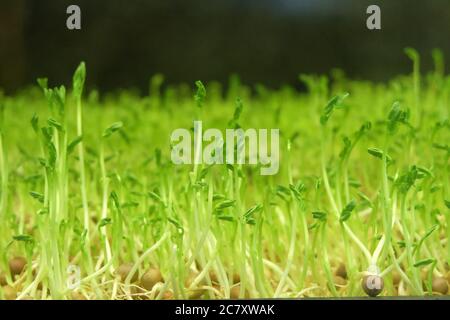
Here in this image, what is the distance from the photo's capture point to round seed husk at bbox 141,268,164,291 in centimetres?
98

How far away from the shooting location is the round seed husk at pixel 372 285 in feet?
3.02

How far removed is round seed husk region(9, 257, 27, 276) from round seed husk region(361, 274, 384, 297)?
55 cm

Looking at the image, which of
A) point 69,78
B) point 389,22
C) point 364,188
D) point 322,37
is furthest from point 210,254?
point 322,37

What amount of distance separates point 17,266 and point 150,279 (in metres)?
0.25

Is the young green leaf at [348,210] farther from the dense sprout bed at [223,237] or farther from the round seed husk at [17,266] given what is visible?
the round seed husk at [17,266]

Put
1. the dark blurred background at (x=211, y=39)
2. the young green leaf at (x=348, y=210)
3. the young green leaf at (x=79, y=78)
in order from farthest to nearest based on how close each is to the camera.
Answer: the dark blurred background at (x=211, y=39) < the young green leaf at (x=79, y=78) < the young green leaf at (x=348, y=210)

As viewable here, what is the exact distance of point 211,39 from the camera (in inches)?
123

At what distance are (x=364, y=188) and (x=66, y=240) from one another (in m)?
0.68

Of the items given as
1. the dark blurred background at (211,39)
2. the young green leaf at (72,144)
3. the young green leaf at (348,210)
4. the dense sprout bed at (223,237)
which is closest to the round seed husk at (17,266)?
the dense sprout bed at (223,237)

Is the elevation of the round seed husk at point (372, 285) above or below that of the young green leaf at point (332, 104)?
below

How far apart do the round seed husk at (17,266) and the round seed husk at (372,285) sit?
21.6 inches

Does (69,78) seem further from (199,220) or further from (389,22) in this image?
(199,220)

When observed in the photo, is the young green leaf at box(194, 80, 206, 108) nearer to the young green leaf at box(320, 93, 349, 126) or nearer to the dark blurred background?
the young green leaf at box(320, 93, 349, 126)

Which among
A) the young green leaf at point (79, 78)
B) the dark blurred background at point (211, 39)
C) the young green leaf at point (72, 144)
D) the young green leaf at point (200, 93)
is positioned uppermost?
the dark blurred background at point (211, 39)
